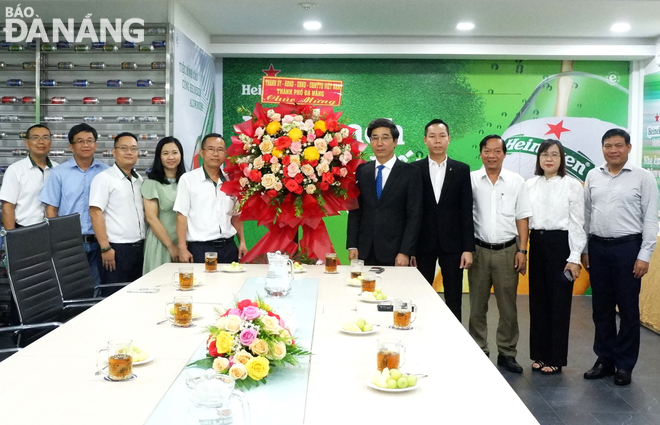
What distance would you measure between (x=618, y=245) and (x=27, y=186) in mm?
4235

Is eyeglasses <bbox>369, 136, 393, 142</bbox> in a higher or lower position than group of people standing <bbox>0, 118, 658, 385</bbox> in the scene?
higher

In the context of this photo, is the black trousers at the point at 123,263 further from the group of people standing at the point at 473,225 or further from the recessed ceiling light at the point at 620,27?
the recessed ceiling light at the point at 620,27

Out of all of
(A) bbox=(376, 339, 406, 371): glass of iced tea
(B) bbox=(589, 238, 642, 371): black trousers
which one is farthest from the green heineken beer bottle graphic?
(A) bbox=(376, 339, 406, 371): glass of iced tea

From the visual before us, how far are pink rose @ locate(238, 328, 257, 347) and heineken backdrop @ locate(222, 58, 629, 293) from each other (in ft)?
19.5

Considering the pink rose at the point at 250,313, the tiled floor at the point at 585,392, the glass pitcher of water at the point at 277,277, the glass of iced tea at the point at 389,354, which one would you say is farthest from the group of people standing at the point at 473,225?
the pink rose at the point at 250,313

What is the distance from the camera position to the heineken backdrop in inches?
294

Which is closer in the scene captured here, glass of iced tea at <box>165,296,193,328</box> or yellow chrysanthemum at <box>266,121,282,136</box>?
glass of iced tea at <box>165,296,193,328</box>

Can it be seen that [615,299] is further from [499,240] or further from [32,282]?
[32,282]

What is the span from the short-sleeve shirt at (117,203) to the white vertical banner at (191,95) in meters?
1.50

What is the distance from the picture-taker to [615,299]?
431 centimetres

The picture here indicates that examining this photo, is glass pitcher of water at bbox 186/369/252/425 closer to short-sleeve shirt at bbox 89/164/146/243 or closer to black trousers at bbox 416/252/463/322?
black trousers at bbox 416/252/463/322

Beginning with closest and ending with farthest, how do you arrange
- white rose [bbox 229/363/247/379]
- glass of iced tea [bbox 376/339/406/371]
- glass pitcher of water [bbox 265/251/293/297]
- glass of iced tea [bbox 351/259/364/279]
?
white rose [bbox 229/363/247/379] → glass of iced tea [bbox 376/339/406/371] → glass pitcher of water [bbox 265/251/293/297] → glass of iced tea [bbox 351/259/364/279]

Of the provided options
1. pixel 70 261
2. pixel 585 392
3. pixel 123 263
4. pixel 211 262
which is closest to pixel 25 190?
pixel 123 263

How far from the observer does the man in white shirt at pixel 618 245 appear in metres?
4.15
